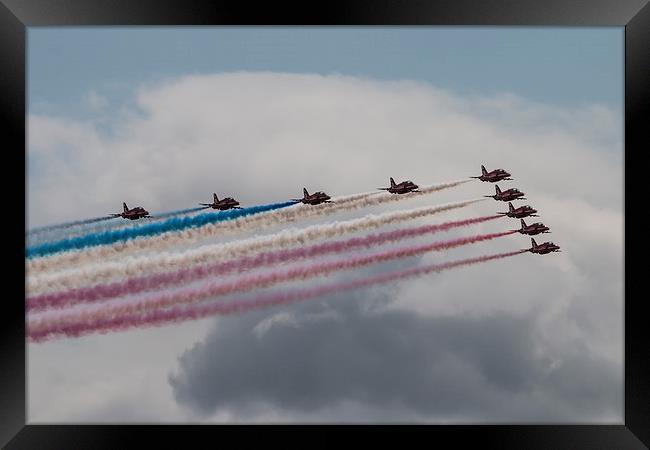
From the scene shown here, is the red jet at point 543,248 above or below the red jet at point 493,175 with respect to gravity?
below

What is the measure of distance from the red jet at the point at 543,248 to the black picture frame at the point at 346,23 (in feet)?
56.7

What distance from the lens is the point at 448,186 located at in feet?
185

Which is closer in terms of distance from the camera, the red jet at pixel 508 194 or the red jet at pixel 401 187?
the red jet at pixel 401 187

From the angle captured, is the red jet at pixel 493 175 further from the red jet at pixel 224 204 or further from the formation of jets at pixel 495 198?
the red jet at pixel 224 204

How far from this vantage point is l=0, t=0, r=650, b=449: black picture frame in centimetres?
4228

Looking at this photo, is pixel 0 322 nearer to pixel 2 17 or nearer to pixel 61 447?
pixel 61 447

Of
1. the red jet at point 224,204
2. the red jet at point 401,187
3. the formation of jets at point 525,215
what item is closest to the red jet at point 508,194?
the formation of jets at point 525,215

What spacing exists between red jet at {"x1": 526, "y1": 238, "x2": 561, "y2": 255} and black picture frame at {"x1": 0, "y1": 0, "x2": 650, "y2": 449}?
56.7 ft

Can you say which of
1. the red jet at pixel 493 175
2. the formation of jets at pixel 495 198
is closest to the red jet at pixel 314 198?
the formation of jets at pixel 495 198

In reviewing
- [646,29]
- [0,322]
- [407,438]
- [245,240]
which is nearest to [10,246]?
[0,322]

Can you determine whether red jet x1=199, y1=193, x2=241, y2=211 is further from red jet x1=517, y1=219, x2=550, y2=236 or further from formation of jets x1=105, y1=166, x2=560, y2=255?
red jet x1=517, y1=219, x2=550, y2=236

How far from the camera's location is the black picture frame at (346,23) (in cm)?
4228

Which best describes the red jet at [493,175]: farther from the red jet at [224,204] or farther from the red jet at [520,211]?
the red jet at [224,204]

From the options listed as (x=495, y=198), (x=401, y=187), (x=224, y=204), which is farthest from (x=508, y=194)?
(x=224, y=204)
